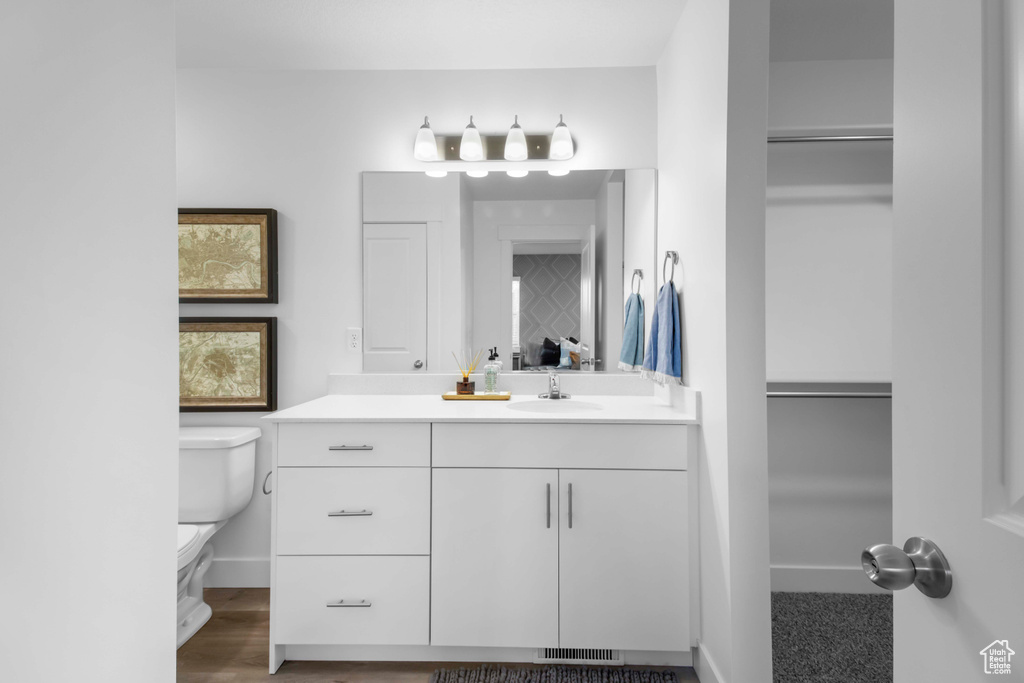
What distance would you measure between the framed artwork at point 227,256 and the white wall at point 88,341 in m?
1.66

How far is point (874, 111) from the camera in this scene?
2426mm

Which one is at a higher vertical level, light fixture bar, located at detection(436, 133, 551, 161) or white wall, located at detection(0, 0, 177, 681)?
light fixture bar, located at detection(436, 133, 551, 161)

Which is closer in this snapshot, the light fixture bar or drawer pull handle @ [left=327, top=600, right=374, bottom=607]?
drawer pull handle @ [left=327, top=600, right=374, bottom=607]

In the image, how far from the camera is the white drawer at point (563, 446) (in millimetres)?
1942

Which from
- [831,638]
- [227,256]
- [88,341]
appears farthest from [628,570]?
[227,256]

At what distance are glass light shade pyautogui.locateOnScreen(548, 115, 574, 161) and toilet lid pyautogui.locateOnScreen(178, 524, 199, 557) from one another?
2.08m

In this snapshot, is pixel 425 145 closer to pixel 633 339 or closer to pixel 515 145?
pixel 515 145

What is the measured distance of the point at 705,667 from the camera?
185 centimetres

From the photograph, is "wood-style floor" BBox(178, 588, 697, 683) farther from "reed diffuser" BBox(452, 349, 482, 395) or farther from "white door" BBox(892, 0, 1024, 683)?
"white door" BBox(892, 0, 1024, 683)

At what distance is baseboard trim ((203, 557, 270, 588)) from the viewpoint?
2584 mm

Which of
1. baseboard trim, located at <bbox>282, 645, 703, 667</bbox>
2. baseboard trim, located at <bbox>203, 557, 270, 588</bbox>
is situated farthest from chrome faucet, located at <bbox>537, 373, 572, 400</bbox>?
baseboard trim, located at <bbox>203, 557, 270, 588</bbox>

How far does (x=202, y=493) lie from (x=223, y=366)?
0.58 meters

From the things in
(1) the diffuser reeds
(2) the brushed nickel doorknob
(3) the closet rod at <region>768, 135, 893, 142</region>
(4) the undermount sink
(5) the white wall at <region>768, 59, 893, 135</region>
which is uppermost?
(5) the white wall at <region>768, 59, 893, 135</region>

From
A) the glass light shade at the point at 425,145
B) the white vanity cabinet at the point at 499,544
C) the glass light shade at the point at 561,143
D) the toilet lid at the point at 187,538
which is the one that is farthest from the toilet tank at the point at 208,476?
the glass light shade at the point at 561,143
